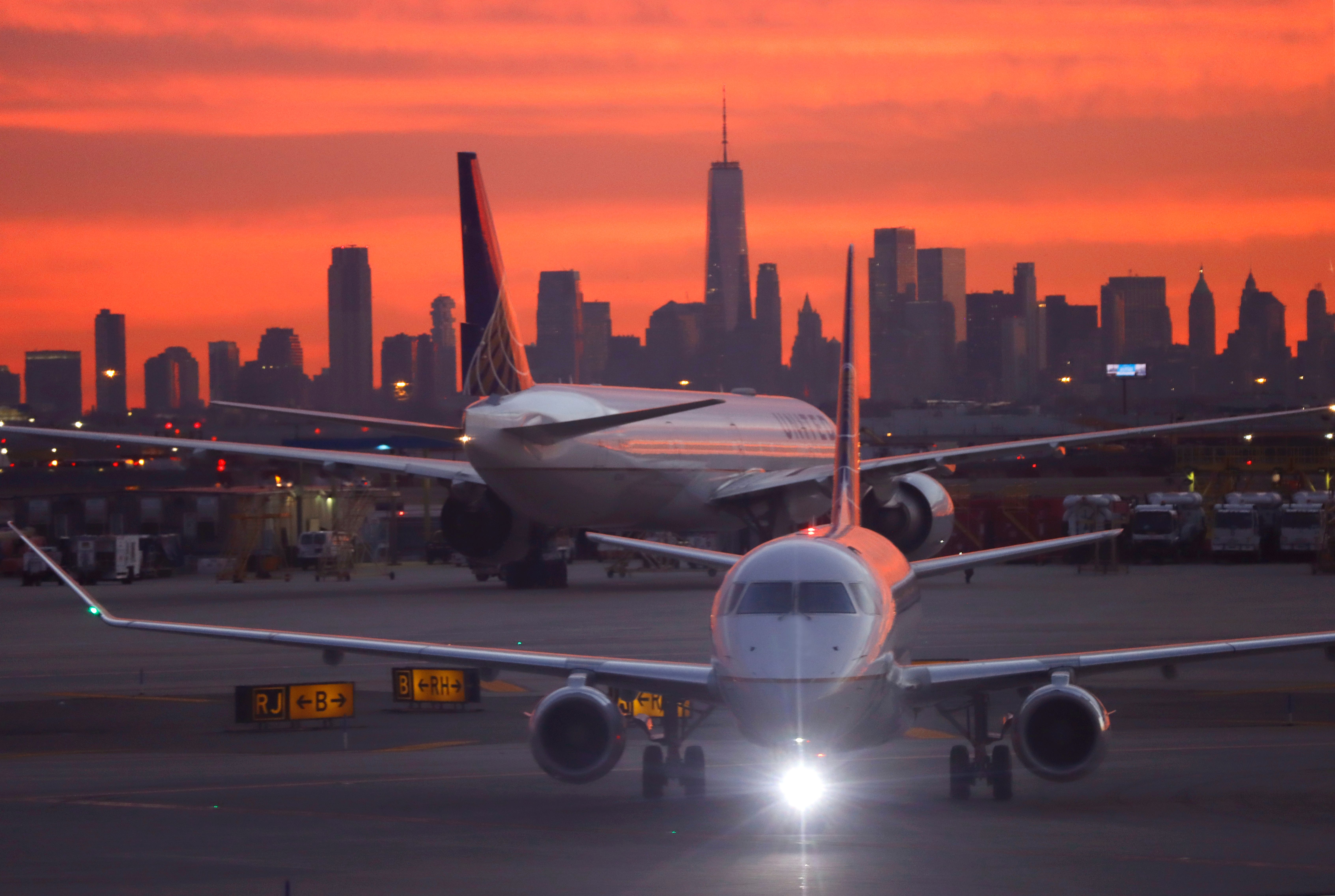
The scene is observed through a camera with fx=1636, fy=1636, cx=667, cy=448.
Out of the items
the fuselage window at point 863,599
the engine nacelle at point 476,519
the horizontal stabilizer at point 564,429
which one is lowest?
the fuselage window at point 863,599

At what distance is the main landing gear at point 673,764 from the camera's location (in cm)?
1580

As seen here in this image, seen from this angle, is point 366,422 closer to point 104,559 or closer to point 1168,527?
point 104,559

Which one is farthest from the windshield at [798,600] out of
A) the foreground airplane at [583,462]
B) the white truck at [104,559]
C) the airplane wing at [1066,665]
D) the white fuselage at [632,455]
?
the white truck at [104,559]

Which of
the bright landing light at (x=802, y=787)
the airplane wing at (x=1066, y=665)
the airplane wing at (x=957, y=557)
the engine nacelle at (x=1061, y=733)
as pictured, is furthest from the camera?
the airplane wing at (x=957, y=557)

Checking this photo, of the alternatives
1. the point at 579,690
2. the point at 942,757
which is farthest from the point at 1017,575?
the point at 579,690

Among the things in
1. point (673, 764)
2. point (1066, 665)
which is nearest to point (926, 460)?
→ point (673, 764)

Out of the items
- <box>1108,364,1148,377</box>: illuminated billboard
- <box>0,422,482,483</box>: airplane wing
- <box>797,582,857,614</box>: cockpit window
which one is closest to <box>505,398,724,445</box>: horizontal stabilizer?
<box>0,422,482,483</box>: airplane wing

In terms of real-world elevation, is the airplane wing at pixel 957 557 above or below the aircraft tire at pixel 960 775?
above

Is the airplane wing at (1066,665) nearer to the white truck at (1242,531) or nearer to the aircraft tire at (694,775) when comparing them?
the aircraft tire at (694,775)

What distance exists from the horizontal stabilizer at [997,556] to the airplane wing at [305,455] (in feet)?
83.4

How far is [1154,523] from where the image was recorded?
6166cm

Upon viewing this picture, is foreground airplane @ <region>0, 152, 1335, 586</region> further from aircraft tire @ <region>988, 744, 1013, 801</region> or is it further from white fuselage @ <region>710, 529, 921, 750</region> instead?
white fuselage @ <region>710, 529, 921, 750</region>

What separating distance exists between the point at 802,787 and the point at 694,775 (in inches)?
49.6

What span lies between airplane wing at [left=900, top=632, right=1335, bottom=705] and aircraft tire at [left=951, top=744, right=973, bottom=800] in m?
0.99
